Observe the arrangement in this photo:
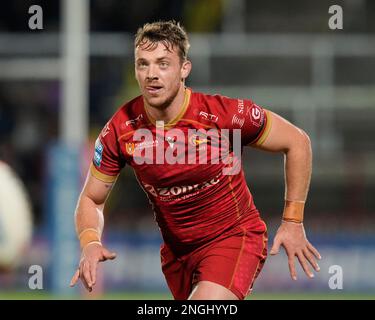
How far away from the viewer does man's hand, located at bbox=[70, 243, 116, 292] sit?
6223 millimetres

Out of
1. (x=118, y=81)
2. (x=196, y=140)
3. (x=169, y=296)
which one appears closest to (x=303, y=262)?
(x=196, y=140)

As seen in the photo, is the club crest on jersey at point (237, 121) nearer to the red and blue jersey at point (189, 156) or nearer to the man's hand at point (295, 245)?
the red and blue jersey at point (189, 156)

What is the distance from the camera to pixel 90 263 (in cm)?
630

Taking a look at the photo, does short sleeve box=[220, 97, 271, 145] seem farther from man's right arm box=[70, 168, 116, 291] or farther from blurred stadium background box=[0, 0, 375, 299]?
blurred stadium background box=[0, 0, 375, 299]

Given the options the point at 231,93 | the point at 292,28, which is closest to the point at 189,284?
the point at 231,93

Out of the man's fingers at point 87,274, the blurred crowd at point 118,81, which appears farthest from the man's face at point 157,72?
the blurred crowd at point 118,81

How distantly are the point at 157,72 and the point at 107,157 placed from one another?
72cm

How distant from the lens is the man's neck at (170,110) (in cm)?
680

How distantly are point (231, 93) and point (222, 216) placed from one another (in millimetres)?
10398

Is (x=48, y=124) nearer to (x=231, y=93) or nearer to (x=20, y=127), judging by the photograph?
(x=20, y=127)

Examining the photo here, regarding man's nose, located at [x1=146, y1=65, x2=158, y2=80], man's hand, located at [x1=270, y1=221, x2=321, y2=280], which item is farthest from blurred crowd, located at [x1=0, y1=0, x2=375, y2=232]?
man's nose, located at [x1=146, y1=65, x2=158, y2=80]

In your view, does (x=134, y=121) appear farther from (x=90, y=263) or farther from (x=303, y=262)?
(x=303, y=262)

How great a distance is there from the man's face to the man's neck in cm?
8

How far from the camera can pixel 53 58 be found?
17.8 meters
